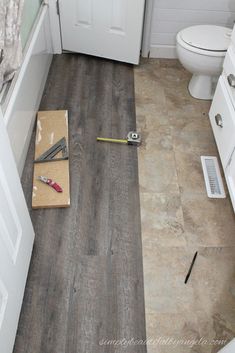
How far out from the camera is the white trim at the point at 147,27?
218 centimetres

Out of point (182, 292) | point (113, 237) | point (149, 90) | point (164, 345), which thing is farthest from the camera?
point (149, 90)

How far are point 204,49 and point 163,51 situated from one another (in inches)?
28.1

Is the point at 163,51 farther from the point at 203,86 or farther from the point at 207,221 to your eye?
the point at 207,221

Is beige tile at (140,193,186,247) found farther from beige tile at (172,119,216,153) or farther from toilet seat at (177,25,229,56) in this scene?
toilet seat at (177,25,229,56)

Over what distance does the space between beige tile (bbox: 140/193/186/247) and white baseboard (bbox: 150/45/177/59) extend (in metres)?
1.32

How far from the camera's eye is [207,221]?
1.56 m

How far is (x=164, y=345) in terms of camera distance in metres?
1.20

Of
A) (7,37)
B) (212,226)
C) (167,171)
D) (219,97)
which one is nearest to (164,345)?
(212,226)

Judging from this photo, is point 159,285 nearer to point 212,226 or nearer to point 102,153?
point 212,226

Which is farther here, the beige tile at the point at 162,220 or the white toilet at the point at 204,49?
the white toilet at the point at 204,49

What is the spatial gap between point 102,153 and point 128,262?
0.67m

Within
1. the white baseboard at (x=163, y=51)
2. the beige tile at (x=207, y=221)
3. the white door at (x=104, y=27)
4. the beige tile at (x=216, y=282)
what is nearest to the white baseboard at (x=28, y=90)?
the white door at (x=104, y=27)

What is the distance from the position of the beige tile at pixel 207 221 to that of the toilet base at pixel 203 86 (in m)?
0.81

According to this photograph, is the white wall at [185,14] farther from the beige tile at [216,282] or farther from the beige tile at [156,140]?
the beige tile at [216,282]
